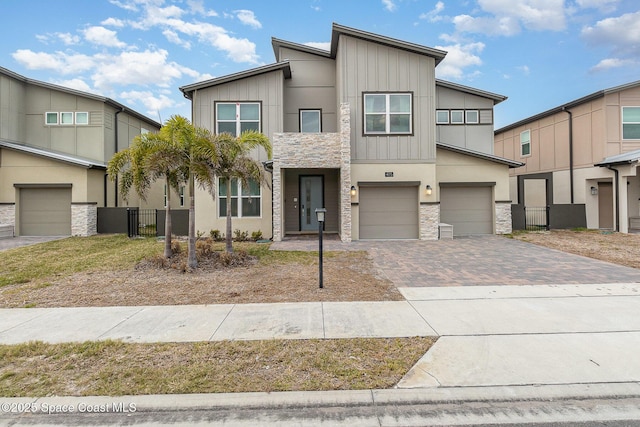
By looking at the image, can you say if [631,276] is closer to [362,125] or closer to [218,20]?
[362,125]

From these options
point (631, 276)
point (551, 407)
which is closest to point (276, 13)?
point (631, 276)

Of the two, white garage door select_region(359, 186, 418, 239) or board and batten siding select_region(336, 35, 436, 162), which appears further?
white garage door select_region(359, 186, 418, 239)

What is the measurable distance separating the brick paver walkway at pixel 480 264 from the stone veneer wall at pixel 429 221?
724 mm

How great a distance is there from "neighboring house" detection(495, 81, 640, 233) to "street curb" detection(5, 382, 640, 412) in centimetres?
1518

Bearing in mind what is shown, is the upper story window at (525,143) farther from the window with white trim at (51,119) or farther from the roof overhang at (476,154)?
the window with white trim at (51,119)

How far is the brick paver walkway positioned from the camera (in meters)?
7.04

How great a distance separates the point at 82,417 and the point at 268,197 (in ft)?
38.0

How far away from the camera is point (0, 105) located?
16.4 meters

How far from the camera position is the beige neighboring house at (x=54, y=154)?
50.4 feet

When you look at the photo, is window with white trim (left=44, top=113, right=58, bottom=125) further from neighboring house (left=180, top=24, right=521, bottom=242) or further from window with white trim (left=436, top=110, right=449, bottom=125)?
window with white trim (left=436, top=110, right=449, bottom=125)

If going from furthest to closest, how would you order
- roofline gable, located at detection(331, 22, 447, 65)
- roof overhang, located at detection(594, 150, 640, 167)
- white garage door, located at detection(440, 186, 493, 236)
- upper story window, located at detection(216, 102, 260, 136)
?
white garage door, located at detection(440, 186, 493, 236), upper story window, located at detection(216, 102, 260, 136), roof overhang, located at detection(594, 150, 640, 167), roofline gable, located at detection(331, 22, 447, 65)

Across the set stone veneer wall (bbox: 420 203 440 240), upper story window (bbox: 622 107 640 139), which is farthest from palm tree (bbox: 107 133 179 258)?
upper story window (bbox: 622 107 640 139)

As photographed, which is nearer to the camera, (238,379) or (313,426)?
(313,426)

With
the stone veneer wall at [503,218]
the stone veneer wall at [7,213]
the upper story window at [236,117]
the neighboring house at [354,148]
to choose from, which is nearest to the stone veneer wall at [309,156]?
the neighboring house at [354,148]
